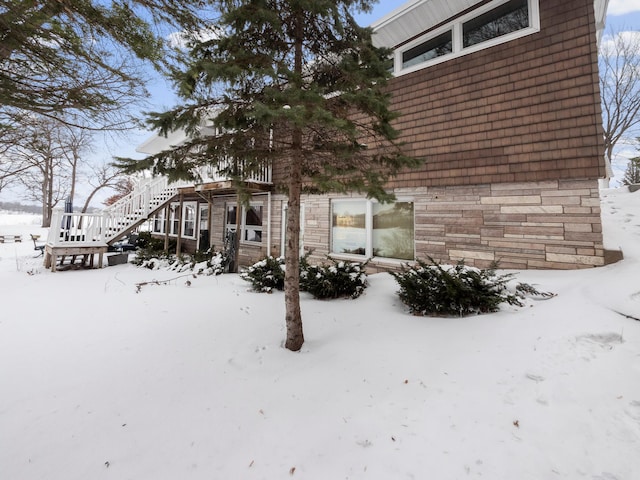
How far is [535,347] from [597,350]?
1.47 feet

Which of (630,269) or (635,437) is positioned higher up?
(630,269)

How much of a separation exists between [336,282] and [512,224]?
3478 mm

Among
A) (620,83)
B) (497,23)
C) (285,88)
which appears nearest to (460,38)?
(497,23)

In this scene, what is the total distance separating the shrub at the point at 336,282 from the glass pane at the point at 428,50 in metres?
5.07

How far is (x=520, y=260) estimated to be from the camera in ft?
16.9

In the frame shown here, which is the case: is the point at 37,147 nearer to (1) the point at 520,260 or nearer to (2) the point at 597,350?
(2) the point at 597,350

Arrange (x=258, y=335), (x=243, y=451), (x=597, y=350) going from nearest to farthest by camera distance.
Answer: (x=243, y=451) → (x=597, y=350) → (x=258, y=335)

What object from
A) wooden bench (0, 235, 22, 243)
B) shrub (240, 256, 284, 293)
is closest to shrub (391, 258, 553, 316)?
shrub (240, 256, 284, 293)

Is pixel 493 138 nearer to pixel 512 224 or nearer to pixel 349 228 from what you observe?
pixel 512 224

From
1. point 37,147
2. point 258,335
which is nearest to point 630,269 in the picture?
point 258,335

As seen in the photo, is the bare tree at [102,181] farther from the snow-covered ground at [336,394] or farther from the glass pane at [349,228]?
the snow-covered ground at [336,394]

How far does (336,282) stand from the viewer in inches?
202

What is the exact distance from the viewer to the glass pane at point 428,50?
616 cm

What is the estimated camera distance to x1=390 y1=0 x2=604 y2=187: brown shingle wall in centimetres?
468
